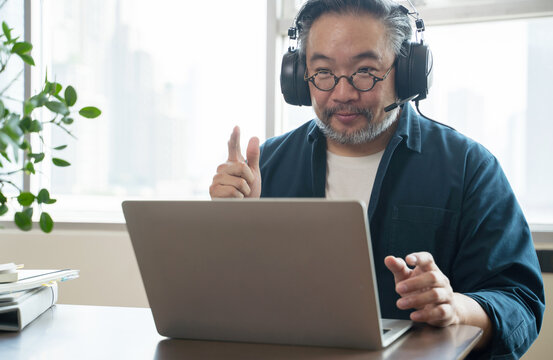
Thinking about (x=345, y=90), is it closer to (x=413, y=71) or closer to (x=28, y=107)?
(x=413, y=71)

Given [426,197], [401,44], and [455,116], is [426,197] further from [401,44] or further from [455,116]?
[455,116]

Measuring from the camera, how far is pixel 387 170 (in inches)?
60.3

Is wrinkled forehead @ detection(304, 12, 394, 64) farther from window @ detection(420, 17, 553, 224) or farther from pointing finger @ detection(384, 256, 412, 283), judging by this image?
window @ detection(420, 17, 553, 224)

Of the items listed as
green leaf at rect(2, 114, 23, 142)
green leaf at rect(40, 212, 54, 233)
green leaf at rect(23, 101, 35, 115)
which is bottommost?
green leaf at rect(40, 212, 54, 233)

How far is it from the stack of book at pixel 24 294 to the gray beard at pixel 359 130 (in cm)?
74

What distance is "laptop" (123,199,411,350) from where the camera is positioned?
2.44ft

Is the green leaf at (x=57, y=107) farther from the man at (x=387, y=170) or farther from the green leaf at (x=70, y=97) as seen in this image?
the man at (x=387, y=170)

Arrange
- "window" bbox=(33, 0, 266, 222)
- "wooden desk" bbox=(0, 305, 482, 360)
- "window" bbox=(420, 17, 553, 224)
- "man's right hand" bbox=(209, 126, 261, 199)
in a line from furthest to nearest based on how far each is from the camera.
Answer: "window" bbox=(33, 0, 266, 222), "window" bbox=(420, 17, 553, 224), "man's right hand" bbox=(209, 126, 261, 199), "wooden desk" bbox=(0, 305, 482, 360)

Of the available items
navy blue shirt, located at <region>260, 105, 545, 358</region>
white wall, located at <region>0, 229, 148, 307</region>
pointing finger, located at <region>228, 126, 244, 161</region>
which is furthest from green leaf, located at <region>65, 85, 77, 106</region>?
white wall, located at <region>0, 229, 148, 307</region>

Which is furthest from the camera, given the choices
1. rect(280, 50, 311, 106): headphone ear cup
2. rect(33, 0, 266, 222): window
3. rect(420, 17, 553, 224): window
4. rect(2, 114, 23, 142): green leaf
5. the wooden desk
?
rect(33, 0, 266, 222): window

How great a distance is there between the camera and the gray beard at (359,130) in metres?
1.56

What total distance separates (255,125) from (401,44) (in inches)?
48.7

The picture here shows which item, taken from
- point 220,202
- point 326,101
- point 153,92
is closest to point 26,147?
point 220,202

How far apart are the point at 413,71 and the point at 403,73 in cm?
3
